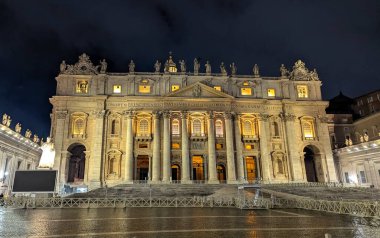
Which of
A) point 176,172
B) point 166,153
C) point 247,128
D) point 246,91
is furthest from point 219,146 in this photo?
point 246,91

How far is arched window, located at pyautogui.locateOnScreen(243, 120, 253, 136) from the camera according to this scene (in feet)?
170

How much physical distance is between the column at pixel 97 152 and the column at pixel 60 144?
427 cm

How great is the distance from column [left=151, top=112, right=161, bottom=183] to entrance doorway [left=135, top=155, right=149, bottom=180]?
2.99m

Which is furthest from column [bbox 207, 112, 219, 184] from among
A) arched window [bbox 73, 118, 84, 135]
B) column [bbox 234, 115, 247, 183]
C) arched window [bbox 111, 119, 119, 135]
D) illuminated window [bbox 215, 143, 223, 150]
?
arched window [bbox 73, 118, 84, 135]

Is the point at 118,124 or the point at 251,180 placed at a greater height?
the point at 118,124

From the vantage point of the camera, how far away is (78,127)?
1938 inches

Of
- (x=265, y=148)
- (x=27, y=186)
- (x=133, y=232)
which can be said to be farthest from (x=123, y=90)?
(x=133, y=232)

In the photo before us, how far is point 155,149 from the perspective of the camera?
4728 centimetres

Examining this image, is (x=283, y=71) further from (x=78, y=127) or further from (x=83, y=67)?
(x=78, y=127)

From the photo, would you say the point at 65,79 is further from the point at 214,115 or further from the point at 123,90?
the point at 214,115

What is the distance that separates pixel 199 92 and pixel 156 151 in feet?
42.8

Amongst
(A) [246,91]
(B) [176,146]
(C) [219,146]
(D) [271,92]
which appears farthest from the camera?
(D) [271,92]

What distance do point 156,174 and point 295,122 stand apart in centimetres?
2729

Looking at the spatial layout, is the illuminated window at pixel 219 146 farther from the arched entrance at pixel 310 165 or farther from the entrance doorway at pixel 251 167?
the arched entrance at pixel 310 165
